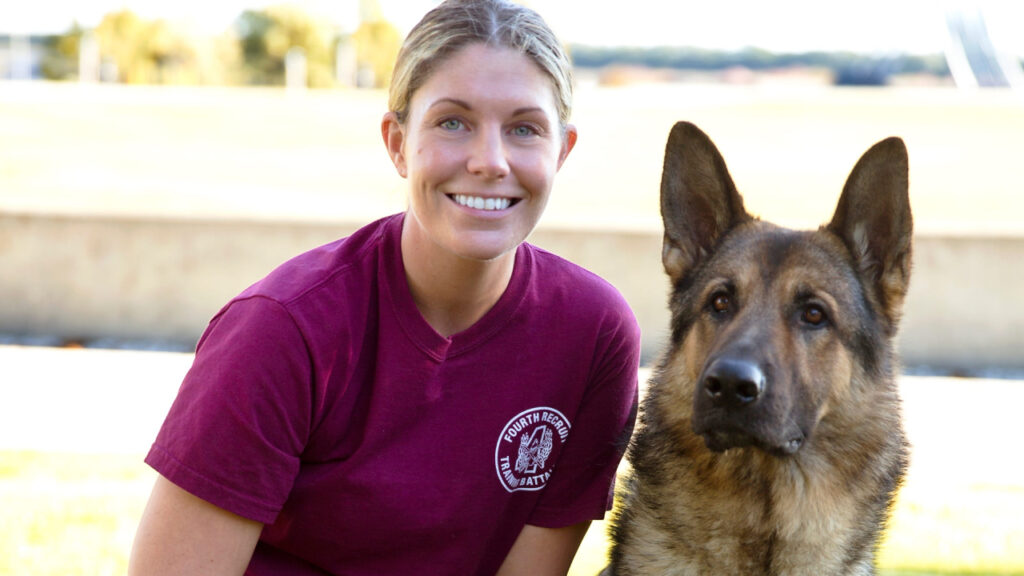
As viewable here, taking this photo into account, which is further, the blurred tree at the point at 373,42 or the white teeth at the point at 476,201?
the blurred tree at the point at 373,42

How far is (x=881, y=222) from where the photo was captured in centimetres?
309

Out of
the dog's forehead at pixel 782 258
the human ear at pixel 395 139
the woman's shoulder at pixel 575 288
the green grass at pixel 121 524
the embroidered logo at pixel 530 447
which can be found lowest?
the green grass at pixel 121 524

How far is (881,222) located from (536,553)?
138 cm

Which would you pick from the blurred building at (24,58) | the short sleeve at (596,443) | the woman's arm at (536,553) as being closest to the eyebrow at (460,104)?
the short sleeve at (596,443)

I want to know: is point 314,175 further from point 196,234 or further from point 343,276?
point 343,276

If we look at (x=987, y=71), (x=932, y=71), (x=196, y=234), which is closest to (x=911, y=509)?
(x=196, y=234)

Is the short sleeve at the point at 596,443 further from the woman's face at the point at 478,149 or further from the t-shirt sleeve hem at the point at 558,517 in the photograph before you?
the woman's face at the point at 478,149

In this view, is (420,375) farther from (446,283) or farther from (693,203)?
(693,203)

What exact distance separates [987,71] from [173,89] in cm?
2914

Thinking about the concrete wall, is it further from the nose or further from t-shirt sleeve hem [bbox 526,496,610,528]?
the nose

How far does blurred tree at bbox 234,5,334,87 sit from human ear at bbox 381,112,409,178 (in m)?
30.2

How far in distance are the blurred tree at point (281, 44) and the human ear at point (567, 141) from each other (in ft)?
98.9

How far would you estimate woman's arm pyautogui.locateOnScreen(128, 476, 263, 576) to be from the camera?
2.58 metres

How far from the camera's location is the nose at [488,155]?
273cm
